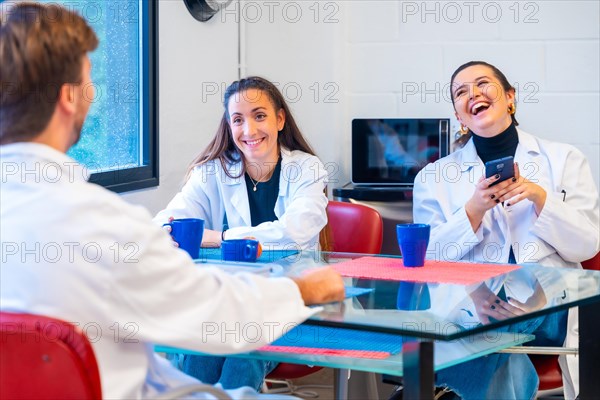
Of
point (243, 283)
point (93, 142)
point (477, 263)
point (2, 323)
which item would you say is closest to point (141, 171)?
point (93, 142)

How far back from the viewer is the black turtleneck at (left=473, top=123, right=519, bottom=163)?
2773 mm

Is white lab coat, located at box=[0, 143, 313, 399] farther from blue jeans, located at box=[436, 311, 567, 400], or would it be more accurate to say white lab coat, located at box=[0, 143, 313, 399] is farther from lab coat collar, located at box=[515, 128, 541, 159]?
lab coat collar, located at box=[515, 128, 541, 159]

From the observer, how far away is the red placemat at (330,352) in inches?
67.1

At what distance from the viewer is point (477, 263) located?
2139 millimetres

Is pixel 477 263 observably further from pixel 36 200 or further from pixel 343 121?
pixel 343 121

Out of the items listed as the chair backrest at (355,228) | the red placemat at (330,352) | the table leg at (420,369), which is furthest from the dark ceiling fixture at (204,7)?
the table leg at (420,369)

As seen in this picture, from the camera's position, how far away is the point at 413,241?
2043 millimetres

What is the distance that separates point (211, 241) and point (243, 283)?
99cm

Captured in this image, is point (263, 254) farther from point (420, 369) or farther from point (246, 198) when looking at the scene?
point (420, 369)

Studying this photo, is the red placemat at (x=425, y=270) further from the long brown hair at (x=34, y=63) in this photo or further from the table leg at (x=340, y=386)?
the long brown hair at (x=34, y=63)

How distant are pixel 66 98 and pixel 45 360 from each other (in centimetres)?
40

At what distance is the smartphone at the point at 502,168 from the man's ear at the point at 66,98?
1.30 m

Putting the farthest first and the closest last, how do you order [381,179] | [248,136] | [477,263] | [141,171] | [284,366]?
[381,179]
[141,171]
[248,136]
[284,366]
[477,263]

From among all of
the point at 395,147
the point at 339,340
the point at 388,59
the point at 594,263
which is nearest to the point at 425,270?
the point at 339,340
